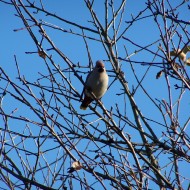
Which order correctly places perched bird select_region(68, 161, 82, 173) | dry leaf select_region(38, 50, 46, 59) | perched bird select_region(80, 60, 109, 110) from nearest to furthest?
perched bird select_region(68, 161, 82, 173), dry leaf select_region(38, 50, 46, 59), perched bird select_region(80, 60, 109, 110)

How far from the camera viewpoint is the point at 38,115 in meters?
4.14

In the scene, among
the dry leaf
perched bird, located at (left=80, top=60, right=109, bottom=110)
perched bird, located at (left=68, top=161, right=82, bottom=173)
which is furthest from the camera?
perched bird, located at (left=80, top=60, right=109, bottom=110)

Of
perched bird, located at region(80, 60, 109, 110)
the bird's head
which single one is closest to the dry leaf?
perched bird, located at region(80, 60, 109, 110)

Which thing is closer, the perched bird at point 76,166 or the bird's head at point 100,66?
the perched bird at point 76,166

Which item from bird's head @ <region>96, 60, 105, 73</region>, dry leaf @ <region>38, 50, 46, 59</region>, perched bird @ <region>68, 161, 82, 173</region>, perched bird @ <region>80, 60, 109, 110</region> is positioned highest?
bird's head @ <region>96, 60, 105, 73</region>

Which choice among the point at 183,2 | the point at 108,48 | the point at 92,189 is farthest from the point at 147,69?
the point at 92,189

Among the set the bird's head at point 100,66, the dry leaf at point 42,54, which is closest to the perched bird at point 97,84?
the bird's head at point 100,66

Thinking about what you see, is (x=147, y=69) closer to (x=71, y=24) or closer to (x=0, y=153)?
(x=71, y=24)

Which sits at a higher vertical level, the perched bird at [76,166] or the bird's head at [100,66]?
the bird's head at [100,66]

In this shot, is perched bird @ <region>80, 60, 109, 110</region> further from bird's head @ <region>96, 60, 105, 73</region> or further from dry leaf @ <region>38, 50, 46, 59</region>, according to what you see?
dry leaf @ <region>38, 50, 46, 59</region>

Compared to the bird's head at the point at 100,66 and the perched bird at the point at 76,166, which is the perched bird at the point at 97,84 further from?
the perched bird at the point at 76,166

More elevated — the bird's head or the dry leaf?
the bird's head

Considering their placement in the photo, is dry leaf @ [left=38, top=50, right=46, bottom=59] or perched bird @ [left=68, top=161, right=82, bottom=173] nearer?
perched bird @ [left=68, top=161, right=82, bottom=173]

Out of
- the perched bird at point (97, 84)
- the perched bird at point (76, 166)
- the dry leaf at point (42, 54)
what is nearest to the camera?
the perched bird at point (76, 166)
